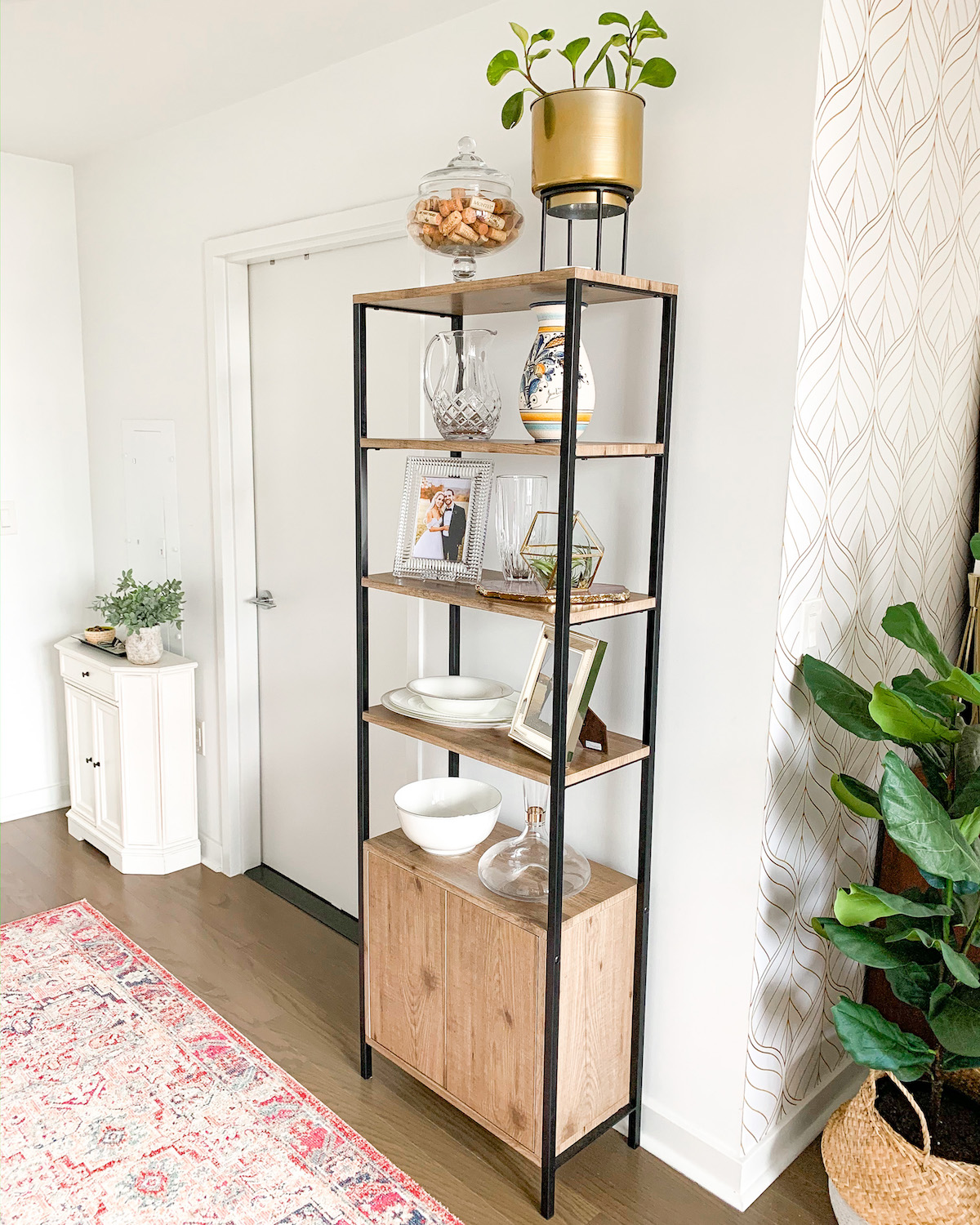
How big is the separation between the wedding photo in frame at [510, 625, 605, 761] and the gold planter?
818 mm

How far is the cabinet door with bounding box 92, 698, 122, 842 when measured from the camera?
132 inches

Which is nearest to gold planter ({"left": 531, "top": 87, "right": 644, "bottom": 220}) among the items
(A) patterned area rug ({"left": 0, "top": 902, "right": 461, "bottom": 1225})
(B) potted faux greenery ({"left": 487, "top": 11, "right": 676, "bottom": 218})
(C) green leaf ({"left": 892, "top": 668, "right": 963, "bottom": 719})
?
(B) potted faux greenery ({"left": 487, "top": 11, "right": 676, "bottom": 218})

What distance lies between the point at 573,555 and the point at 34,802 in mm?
2990

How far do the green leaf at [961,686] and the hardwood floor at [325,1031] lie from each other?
111 centimetres

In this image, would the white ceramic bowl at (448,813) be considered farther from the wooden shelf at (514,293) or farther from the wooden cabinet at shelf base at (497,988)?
the wooden shelf at (514,293)

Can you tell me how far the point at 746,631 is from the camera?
1.86 metres

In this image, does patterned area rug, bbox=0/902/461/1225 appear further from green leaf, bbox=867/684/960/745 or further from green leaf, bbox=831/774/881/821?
green leaf, bbox=867/684/960/745

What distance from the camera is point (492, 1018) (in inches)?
77.2

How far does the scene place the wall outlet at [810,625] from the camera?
6.20 feet

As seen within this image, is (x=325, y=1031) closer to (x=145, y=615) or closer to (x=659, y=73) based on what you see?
(x=145, y=615)

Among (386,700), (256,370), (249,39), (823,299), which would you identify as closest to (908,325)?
(823,299)

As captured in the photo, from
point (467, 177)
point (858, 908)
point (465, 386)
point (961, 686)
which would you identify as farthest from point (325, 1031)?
point (467, 177)

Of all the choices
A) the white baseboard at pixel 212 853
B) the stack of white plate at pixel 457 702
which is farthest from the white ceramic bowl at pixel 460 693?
the white baseboard at pixel 212 853

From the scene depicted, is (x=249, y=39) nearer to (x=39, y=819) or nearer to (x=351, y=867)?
(x=351, y=867)
